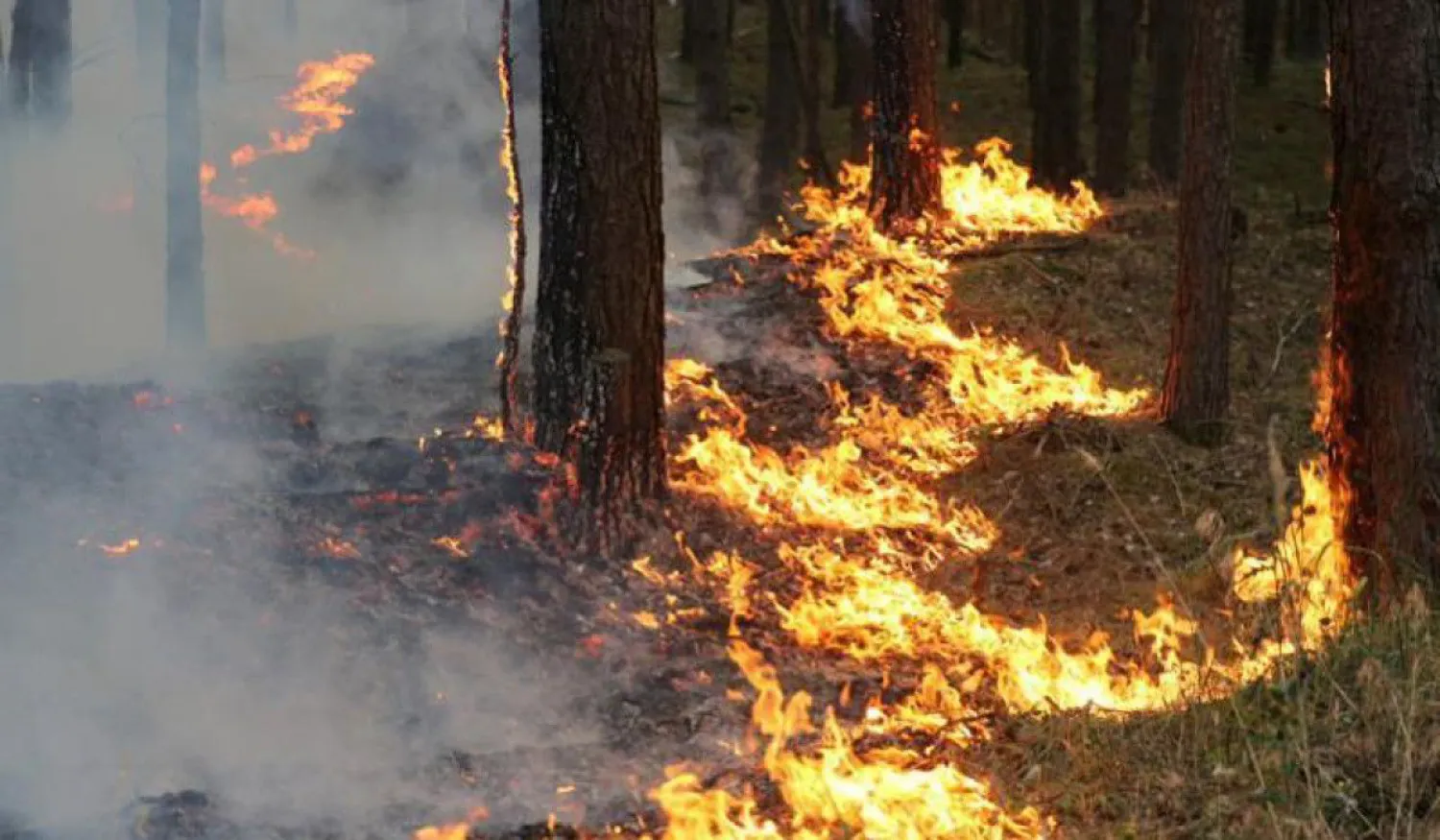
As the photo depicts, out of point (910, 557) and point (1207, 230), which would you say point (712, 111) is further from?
point (910, 557)

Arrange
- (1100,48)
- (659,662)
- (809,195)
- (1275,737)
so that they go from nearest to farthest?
(1275,737) → (659,662) → (809,195) → (1100,48)

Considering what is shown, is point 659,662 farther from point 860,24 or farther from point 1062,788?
point 860,24

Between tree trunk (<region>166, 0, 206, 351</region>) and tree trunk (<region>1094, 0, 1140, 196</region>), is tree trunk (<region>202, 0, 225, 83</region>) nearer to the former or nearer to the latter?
tree trunk (<region>166, 0, 206, 351</region>)

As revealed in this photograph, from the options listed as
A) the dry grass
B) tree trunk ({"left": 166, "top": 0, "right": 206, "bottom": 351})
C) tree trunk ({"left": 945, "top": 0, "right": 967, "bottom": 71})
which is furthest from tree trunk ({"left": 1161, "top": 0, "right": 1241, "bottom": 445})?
tree trunk ({"left": 945, "top": 0, "right": 967, "bottom": 71})

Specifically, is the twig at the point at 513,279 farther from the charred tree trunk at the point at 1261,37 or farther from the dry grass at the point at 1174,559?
the charred tree trunk at the point at 1261,37

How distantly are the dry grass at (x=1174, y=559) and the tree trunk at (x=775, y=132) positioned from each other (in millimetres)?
6305

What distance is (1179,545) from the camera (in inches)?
381

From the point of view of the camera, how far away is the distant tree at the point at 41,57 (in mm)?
21422

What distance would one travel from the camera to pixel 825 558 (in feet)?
30.5

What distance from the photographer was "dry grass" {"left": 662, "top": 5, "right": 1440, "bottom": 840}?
14.6ft

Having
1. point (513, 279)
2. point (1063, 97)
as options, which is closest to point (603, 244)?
point (513, 279)

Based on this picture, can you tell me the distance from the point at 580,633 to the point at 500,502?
1.19 meters

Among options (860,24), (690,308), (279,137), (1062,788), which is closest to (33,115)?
(279,137)

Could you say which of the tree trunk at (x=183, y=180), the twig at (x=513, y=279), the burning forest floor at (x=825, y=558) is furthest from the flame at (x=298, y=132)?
the twig at (x=513, y=279)
